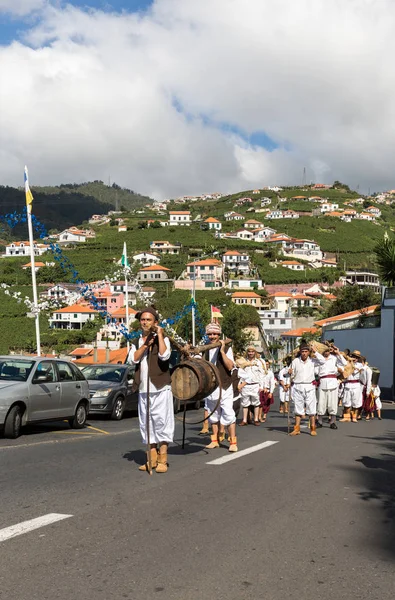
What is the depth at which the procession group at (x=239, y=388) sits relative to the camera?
26.1 ft

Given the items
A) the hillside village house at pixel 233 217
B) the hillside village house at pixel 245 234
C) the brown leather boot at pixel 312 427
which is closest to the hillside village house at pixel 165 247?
the hillside village house at pixel 245 234

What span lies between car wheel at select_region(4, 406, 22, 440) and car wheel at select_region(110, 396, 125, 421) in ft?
18.3

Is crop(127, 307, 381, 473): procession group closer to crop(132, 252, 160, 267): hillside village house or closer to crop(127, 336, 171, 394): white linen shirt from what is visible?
crop(127, 336, 171, 394): white linen shirt

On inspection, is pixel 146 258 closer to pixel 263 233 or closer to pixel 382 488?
pixel 263 233

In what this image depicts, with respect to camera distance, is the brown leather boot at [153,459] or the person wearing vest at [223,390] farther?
the person wearing vest at [223,390]

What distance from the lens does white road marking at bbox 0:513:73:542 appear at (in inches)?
207

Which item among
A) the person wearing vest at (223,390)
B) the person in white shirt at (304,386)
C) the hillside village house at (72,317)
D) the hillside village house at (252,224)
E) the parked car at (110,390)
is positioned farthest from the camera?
the hillside village house at (252,224)

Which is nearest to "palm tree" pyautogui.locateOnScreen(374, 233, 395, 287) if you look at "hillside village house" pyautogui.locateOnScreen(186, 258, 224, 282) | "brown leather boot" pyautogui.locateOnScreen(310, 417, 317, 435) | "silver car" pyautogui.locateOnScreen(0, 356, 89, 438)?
"brown leather boot" pyautogui.locateOnScreen(310, 417, 317, 435)

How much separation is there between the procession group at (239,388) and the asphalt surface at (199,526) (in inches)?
20.9

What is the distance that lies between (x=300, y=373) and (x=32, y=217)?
45.6ft

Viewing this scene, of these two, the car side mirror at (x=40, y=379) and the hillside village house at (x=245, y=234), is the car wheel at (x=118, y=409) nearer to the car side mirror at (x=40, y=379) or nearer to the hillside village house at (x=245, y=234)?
the car side mirror at (x=40, y=379)

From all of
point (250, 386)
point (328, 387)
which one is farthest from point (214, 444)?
point (250, 386)

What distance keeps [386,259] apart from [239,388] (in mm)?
22321

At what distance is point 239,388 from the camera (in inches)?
626
